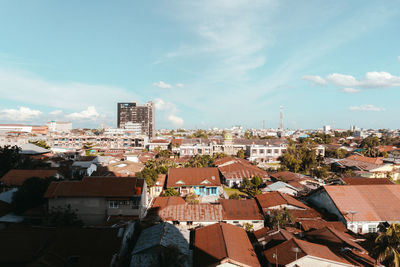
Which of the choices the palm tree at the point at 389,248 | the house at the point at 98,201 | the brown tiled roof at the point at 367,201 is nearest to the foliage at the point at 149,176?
the house at the point at 98,201

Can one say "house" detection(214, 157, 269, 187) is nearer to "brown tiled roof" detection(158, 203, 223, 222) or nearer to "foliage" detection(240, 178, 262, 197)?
"foliage" detection(240, 178, 262, 197)

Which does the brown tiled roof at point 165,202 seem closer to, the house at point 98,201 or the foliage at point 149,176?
the house at point 98,201

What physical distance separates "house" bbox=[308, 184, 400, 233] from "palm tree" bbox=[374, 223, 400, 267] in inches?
344

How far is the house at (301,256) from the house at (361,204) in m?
8.29

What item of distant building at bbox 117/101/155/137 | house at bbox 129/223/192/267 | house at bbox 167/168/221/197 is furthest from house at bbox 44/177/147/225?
distant building at bbox 117/101/155/137

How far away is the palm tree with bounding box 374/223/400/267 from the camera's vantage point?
13016 millimetres

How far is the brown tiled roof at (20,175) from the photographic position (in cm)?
2889

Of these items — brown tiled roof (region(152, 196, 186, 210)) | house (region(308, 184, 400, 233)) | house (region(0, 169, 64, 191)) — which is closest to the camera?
house (region(308, 184, 400, 233))

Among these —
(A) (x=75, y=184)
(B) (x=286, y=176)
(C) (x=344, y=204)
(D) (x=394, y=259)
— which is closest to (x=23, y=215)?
(A) (x=75, y=184)

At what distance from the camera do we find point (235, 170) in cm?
4025

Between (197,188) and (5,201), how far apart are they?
21482 mm

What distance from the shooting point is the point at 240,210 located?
2330 cm

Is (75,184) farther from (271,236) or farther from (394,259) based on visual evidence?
(394,259)

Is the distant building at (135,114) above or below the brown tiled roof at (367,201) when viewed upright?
above
